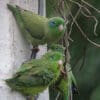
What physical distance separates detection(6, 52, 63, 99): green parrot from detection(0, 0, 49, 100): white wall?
0.07 metres

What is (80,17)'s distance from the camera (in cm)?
593

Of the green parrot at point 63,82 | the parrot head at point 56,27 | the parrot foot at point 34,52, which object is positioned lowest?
the green parrot at point 63,82

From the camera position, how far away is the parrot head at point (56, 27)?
3764 millimetres

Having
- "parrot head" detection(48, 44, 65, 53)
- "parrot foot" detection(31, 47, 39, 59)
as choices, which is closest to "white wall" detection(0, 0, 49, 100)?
"parrot foot" detection(31, 47, 39, 59)

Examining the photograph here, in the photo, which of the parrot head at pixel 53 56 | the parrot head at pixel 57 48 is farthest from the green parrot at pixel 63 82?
the parrot head at pixel 53 56

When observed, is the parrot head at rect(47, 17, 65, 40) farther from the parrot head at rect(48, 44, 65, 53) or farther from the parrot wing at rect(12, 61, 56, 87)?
the parrot wing at rect(12, 61, 56, 87)

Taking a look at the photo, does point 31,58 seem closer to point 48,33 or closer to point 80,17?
point 48,33

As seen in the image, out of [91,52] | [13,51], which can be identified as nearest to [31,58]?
[13,51]

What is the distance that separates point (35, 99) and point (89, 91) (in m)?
2.21

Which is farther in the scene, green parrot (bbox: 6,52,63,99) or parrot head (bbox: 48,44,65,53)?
parrot head (bbox: 48,44,65,53)

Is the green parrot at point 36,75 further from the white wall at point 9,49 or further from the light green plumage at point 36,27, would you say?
the light green plumage at point 36,27

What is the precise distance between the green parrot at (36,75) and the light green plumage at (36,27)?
23 cm

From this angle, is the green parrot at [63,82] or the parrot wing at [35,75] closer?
the parrot wing at [35,75]

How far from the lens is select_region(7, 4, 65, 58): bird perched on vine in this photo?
3.61m
